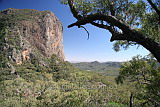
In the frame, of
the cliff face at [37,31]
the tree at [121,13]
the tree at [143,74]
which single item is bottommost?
the tree at [143,74]

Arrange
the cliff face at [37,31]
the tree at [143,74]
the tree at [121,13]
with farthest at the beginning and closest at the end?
the cliff face at [37,31] → the tree at [143,74] → the tree at [121,13]

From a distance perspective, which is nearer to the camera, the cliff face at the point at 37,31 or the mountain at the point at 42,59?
the mountain at the point at 42,59

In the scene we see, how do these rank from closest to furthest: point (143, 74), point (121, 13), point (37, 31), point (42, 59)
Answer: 1. point (121, 13)
2. point (143, 74)
3. point (42, 59)
4. point (37, 31)

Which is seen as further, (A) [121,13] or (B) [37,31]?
(B) [37,31]

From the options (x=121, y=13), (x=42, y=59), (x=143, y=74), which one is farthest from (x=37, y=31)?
(x=121, y=13)

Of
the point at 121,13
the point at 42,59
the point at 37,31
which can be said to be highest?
the point at 37,31

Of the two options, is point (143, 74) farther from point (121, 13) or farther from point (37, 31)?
point (37, 31)

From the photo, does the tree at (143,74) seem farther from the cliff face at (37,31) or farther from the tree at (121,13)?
the cliff face at (37,31)

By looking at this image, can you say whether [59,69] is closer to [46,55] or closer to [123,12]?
[46,55]

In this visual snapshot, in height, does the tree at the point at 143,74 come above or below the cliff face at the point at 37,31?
below

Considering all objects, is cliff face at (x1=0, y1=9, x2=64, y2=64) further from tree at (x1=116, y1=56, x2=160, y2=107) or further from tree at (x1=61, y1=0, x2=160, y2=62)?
tree at (x1=61, y1=0, x2=160, y2=62)

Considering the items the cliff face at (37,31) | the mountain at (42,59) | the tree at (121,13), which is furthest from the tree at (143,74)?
the cliff face at (37,31)

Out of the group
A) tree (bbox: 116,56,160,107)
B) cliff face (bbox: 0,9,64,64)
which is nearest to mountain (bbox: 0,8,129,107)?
cliff face (bbox: 0,9,64,64)

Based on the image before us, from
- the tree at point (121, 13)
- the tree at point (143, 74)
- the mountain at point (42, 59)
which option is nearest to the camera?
the tree at point (121, 13)
